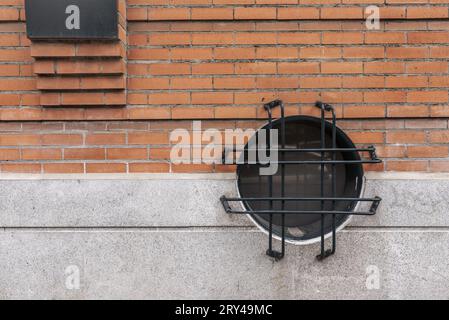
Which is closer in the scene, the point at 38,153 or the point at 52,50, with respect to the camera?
the point at 52,50

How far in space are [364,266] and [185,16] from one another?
198cm

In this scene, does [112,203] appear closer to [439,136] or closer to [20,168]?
[20,168]

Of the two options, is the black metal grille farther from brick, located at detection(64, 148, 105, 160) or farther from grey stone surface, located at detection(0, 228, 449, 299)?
brick, located at detection(64, 148, 105, 160)

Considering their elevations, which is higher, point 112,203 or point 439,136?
point 439,136

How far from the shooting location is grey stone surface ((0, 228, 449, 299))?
238cm

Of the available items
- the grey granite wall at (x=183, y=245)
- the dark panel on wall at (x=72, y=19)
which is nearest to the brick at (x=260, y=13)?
the dark panel on wall at (x=72, y=19)

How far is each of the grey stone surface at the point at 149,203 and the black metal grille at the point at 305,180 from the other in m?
0.13

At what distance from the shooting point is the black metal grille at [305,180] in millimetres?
2393

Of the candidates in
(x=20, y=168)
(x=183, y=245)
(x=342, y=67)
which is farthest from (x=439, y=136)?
(x=20, y=168)

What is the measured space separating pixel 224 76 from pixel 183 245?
1.12m

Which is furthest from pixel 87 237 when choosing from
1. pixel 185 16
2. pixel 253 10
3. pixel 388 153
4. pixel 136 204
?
pixel 388 153

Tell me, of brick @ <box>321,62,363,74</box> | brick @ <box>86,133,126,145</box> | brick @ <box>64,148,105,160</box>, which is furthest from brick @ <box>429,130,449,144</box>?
brick @ <box>64,148,105,160</box>

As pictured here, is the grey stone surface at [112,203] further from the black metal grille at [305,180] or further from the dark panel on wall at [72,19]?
the dark panel on wall at [72,19]

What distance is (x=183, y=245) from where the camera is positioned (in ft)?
7.82
